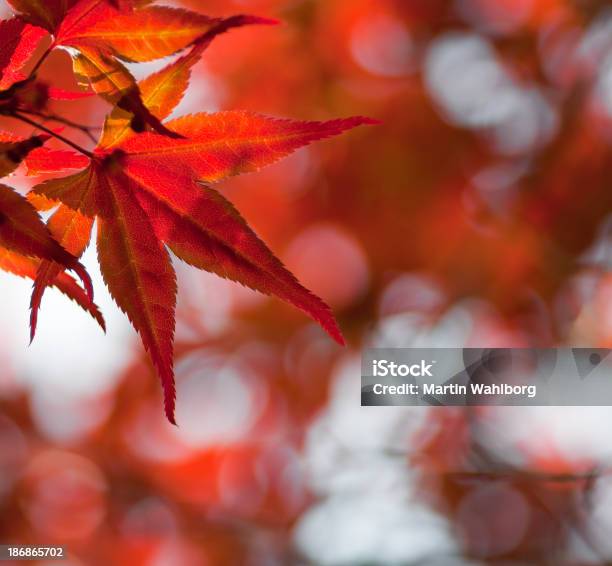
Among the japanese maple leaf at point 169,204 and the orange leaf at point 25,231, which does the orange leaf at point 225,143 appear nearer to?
the japanese maple leaf at point 169,204

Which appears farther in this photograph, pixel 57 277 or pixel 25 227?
pixel 57 277

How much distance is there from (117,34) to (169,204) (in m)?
0.14

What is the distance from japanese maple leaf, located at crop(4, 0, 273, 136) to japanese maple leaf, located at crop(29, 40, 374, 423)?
0.05 metres

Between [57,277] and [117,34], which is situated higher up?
[117,34]

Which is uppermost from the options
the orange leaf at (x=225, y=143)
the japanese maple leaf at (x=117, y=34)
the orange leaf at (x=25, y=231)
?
the japanese maple leaf at (x=117, y=34)

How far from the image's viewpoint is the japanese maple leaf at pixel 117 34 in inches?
19.9

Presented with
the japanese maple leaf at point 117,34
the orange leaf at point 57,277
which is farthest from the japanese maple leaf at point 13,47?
the orange leaf at point 57,277

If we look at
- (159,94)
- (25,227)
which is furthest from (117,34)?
(25,227)

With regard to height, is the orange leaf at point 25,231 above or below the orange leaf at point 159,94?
below

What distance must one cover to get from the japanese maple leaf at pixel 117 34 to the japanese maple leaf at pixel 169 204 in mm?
45

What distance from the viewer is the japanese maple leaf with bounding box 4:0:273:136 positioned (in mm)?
506

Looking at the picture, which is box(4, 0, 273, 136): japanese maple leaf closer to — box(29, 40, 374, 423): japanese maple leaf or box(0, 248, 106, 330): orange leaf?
box(29, 40, 374, 423): japanese maple leaf

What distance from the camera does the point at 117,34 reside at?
53cm

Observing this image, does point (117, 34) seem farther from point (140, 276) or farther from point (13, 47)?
point (140, 276)
